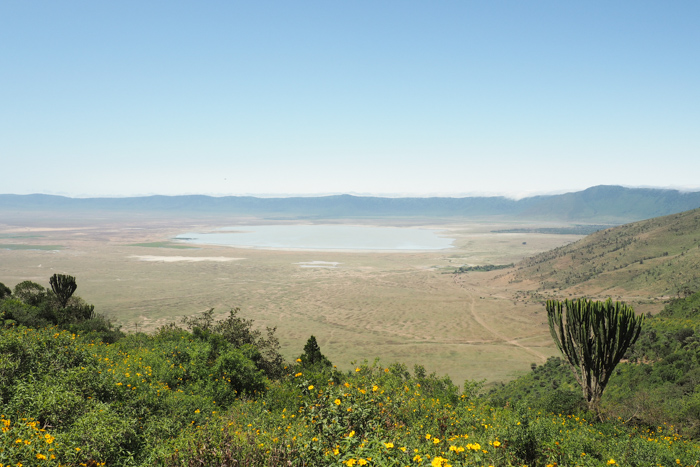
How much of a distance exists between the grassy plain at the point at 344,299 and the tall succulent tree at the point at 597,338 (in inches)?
564

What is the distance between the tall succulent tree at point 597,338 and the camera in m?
12.4

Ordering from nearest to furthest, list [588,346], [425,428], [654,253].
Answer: [425,428], [588,346], [654,253]

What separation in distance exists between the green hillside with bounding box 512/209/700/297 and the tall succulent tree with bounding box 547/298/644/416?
34.2 metres

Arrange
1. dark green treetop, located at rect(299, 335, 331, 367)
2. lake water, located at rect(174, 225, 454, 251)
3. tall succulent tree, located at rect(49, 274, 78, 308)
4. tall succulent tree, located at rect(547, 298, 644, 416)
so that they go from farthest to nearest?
lake water, located at rect(174, 225, 454, 251) → tall succulent tree, located at rect(49, 274, 78, 308) → dark green treetop, located at rect(299, 335, 331, 367) → tall succulent tree, located at rect(547, 298, 644, 416)

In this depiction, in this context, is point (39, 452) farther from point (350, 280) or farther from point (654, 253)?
point (654, 253)

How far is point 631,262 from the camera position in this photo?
55562mm

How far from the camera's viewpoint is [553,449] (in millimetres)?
6730

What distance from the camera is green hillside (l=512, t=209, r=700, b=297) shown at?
1793 inches

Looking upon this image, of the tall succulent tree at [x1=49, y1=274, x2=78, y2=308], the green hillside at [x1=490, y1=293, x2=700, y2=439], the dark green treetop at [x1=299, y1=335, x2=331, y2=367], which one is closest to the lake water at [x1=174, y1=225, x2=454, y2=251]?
the tall succulent tree at [x1=49, y1=274, x2=78, y2=308]

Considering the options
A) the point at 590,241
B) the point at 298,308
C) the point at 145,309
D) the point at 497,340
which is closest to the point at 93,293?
the point at 145,309

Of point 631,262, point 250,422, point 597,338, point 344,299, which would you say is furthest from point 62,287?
point 631,262

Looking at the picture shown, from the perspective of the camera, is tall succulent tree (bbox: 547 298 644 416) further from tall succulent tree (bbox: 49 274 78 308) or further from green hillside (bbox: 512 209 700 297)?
green hillside (bbox: 512 209 700 297)

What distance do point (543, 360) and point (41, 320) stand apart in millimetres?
32686

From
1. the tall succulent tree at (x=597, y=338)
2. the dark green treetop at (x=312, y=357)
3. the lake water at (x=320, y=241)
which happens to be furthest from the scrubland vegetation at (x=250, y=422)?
the lake water at (x=320, y=241)
